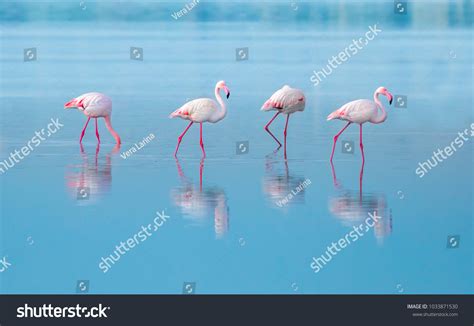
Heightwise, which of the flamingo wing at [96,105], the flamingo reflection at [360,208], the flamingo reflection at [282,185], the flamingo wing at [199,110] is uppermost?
the flamingo wing at [96,105]

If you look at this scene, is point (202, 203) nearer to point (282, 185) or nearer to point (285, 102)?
point (282, 185)

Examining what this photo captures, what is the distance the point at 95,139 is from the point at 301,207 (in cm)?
384

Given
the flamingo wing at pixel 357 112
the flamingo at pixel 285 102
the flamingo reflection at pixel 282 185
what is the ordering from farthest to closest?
the flamingo at pixel 285 102 → the flamingo wing at pixel 357 112 → the flamingo reflection at pixel 282 185

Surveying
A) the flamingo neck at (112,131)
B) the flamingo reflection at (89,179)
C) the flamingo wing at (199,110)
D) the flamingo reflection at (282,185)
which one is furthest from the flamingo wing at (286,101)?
the flamingo reflection at (89,179)

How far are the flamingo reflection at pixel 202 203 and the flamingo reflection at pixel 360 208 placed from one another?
94 cm

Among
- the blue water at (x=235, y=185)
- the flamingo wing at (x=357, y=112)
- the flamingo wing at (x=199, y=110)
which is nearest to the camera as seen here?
the blue water at (x=235, y=185)

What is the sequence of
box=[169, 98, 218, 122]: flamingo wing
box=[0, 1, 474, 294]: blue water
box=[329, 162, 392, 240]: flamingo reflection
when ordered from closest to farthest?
box=[0, 1, 474, 294]: blue water
box=[329, 162, 392, 240]: flamingo reflection
box=[169, 98, 218, 122]: flamingo wing

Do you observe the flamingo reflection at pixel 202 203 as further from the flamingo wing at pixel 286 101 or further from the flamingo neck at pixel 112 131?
the flamingo wing at pixel 286 101

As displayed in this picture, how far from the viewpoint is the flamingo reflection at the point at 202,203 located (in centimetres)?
1009

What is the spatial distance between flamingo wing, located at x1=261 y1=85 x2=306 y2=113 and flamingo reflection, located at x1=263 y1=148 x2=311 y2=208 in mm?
1549

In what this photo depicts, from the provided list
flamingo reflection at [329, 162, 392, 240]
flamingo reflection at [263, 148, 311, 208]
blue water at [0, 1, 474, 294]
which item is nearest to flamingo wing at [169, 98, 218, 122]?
blue water at [0, 1, 474, 294]

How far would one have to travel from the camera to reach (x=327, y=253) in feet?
31.1

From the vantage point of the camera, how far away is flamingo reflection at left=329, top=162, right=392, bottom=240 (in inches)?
396

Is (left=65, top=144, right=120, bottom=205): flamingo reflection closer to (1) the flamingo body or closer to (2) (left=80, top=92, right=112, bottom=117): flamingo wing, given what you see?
(2) (left=80, top=92, right=112, bottom=117): flamingo wing
